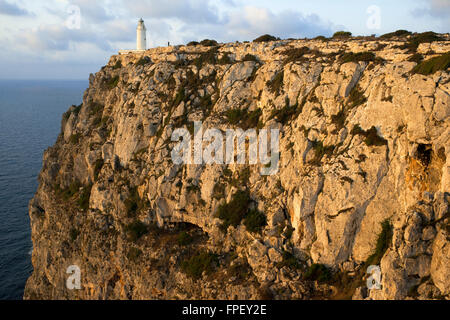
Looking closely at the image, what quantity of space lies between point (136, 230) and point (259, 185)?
16712mm

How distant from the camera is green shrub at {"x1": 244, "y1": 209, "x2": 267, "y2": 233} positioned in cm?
3275

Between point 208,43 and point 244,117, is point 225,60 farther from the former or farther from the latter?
point 244,117

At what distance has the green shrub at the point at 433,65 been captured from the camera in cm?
2516

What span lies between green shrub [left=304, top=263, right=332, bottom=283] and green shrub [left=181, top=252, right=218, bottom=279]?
997cm

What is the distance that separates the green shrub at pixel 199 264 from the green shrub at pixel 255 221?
5.01 metres

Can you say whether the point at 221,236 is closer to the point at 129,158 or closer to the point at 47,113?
the point at 129,158

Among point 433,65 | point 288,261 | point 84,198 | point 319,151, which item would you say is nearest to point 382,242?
point 288,261

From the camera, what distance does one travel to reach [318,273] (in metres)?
27.7

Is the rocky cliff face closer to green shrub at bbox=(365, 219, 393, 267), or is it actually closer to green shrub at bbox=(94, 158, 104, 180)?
green shrub at bbox=(365, 219, 393, 267)

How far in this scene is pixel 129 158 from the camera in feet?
153

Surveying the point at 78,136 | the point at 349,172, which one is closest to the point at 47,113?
the point at 78,136

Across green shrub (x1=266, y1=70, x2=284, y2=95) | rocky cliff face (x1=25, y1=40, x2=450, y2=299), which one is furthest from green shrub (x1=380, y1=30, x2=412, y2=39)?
green shrub (x1=266, y1=70, x2=284, y2=95)

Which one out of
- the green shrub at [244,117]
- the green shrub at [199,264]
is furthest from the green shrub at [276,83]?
the green shrub at [199,264]

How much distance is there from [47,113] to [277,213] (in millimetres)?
186490
